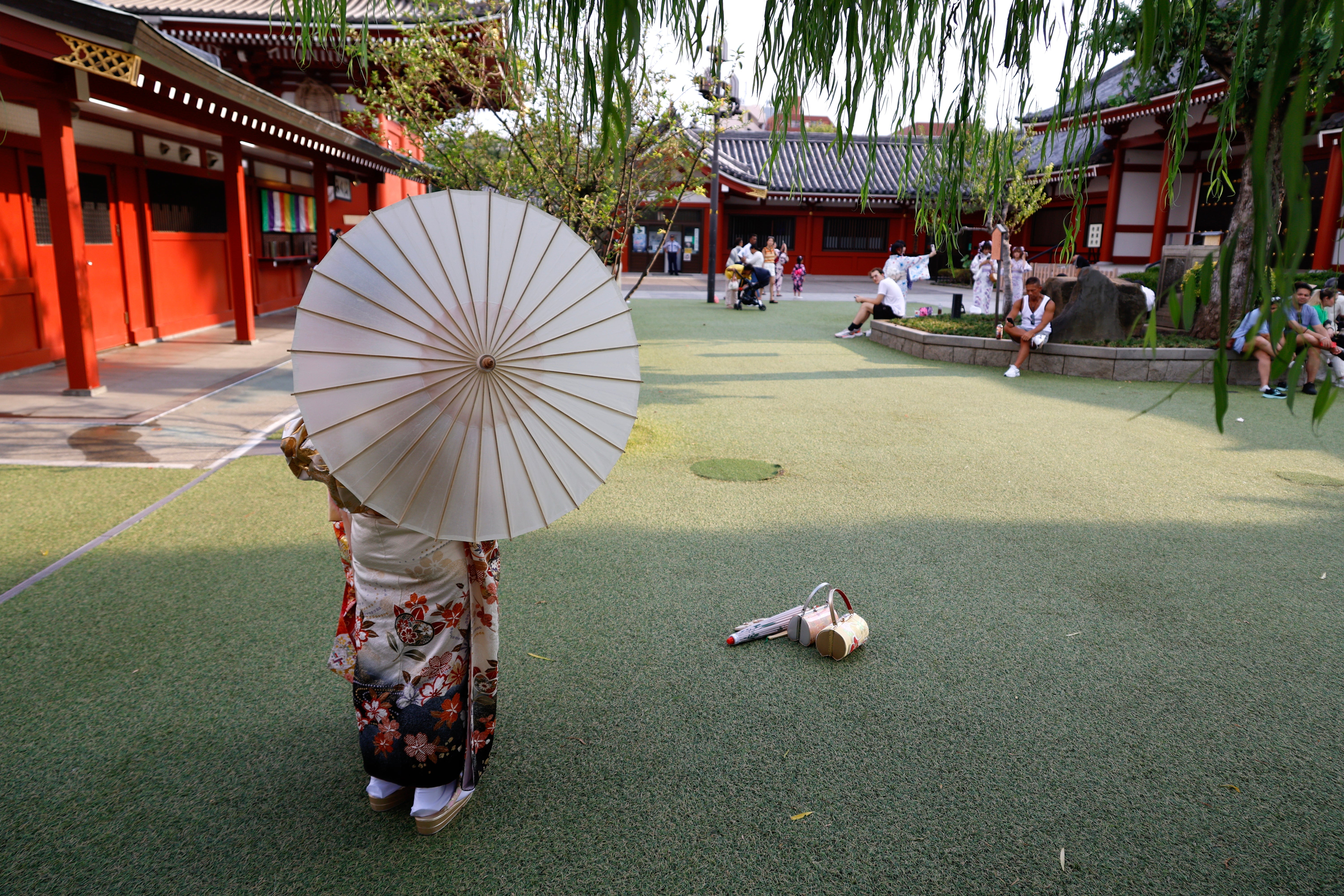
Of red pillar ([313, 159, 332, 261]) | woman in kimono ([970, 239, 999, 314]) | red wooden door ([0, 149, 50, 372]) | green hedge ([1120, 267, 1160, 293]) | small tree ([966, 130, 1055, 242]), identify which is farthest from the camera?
woman in kimono ([970, 239, 999, 314])

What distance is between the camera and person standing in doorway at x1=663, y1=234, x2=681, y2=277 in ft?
94.2

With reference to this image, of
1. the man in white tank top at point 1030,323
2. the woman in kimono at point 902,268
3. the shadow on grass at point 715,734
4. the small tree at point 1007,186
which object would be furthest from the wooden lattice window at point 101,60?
the woman in kimono at point 902,268

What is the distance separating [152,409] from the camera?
21.5 ft

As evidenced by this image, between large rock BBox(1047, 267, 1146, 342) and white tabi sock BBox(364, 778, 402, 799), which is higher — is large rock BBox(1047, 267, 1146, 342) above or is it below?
above

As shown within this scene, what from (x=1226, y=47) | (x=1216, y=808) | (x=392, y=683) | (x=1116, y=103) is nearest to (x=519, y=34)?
(x=392, y=683)

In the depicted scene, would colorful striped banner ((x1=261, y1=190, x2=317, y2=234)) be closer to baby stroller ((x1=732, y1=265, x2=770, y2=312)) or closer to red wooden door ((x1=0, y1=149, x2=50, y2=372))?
red wooden door ((x1=0, y1=149, x2=50, y2=372))

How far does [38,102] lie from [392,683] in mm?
6457

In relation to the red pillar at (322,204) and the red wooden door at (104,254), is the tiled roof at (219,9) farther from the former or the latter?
the red wooden door at (104,254)

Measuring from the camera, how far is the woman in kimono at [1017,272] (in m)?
13.8

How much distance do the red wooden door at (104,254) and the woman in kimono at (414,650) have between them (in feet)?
26.1

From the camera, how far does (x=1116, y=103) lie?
1123 cm

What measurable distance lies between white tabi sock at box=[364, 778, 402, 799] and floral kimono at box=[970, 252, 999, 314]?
45.4 ft

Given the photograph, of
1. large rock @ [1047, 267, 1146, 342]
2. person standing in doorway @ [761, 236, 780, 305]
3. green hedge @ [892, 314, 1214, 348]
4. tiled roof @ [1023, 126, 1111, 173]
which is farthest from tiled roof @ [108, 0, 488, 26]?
person standing in doorway @ [761, 236, 780, 305]

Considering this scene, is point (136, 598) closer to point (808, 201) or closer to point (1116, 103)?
point (1116, 103)
